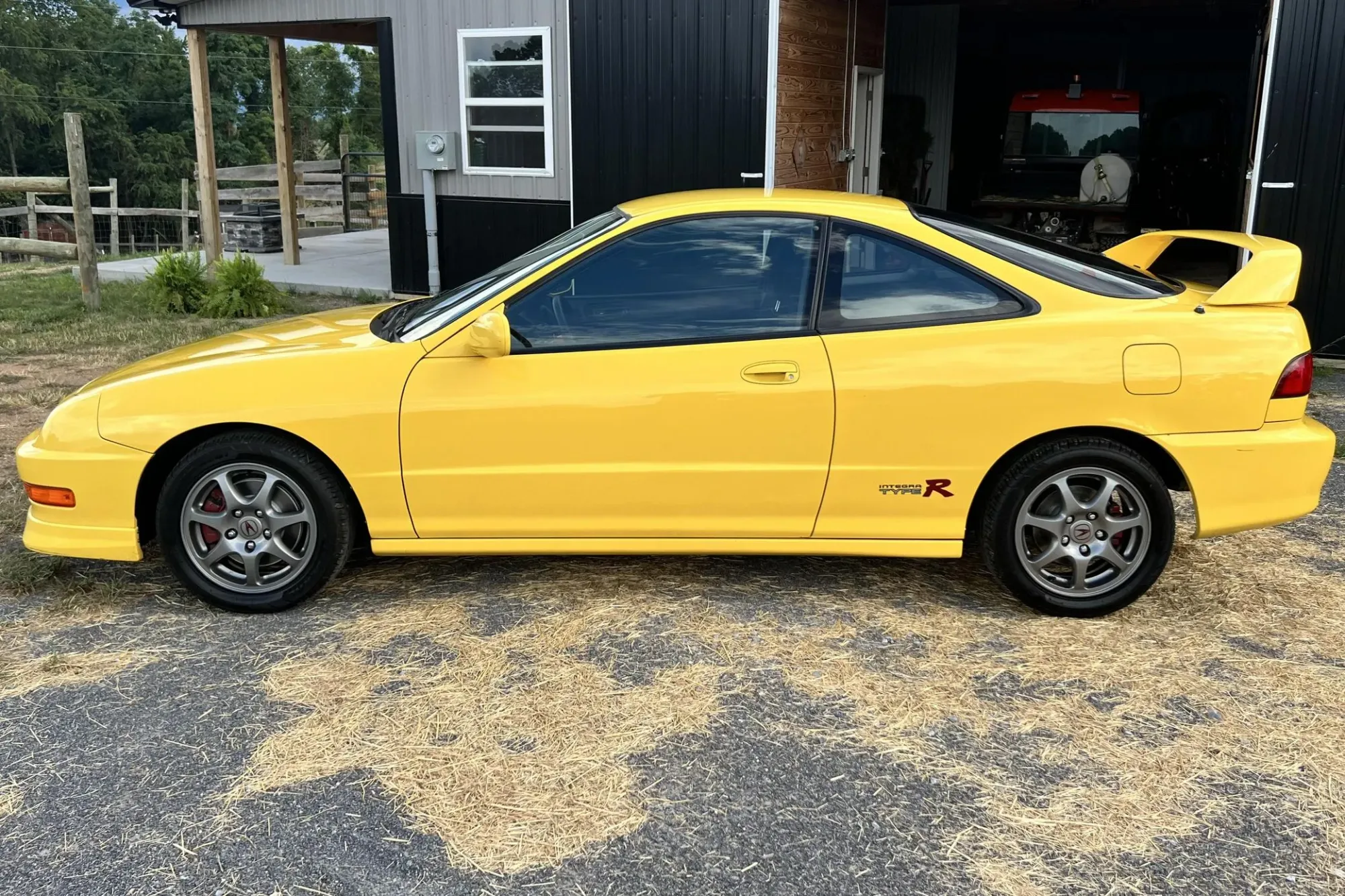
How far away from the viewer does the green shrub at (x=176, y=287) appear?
Result: 37.4 feet

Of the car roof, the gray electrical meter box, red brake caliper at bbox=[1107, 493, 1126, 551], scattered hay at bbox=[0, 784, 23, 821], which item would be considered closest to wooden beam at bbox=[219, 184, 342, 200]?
the gray electrical meter box

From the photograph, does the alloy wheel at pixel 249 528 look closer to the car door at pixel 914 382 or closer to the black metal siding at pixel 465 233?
the car door at pixel 914 382

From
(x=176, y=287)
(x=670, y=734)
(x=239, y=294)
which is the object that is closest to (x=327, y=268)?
(x=176, y=287)

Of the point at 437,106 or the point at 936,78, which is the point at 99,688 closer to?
the point at 437,106

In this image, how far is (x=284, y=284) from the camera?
13.1 meters

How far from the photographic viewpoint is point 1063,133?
14531mm

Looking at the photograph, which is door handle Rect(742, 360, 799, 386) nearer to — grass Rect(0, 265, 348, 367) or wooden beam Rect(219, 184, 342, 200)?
grass Rect(0, 265, 348, 367)

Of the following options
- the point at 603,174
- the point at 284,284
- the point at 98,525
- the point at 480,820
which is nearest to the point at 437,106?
the point at 603,174

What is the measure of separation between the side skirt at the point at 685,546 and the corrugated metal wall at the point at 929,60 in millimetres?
12885

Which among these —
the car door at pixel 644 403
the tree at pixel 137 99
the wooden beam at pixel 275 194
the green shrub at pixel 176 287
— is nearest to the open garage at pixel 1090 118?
the green shrub at pixel 176 287

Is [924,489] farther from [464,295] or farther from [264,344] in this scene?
[264,344]

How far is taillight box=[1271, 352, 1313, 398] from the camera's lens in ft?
13.4

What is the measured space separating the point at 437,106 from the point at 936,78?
7941mm

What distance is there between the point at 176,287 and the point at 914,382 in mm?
9492
